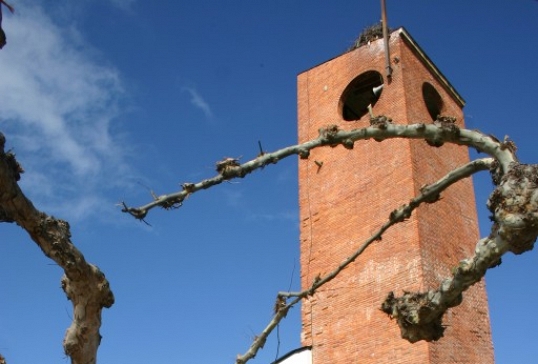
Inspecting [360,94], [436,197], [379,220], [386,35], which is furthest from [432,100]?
[436,197]

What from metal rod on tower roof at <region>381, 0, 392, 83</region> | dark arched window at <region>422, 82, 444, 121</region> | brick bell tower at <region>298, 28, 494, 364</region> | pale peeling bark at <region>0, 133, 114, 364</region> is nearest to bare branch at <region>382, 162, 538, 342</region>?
pale peeling bark at <region>0, 133, 114, 364</region>

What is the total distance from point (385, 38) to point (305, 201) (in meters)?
3.87

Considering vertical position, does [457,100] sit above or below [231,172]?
above

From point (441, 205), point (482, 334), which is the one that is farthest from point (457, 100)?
point (482, 334)

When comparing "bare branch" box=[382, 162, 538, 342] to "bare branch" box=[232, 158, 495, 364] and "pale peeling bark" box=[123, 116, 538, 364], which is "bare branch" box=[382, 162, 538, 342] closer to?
"pale peeling bark" box=[123, 116, 538, 364]

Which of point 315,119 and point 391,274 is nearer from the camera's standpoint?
point 391,274

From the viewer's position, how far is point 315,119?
15.4m

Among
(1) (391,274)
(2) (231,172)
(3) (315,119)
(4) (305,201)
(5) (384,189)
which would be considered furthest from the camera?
(3) (315,119)

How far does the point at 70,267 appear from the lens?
5.08m

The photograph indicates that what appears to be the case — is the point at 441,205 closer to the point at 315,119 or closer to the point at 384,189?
the point at 384,189

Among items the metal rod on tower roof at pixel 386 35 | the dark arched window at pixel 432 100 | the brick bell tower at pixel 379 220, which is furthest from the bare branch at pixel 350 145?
the dark arched window at pixel 432 100

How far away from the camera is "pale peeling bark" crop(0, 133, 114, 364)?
5000mm

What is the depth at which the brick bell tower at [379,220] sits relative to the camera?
1194 centimetres

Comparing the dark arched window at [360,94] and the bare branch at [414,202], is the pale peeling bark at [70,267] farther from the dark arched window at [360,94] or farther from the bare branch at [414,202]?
the dark arched window at [360,94]
